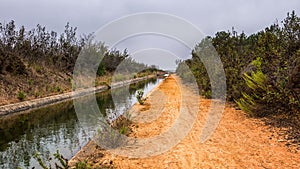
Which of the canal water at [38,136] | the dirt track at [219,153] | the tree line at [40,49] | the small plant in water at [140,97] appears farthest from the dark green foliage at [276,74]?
the tree line at [40,49]

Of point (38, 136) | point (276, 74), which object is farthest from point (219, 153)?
point (38, 136)

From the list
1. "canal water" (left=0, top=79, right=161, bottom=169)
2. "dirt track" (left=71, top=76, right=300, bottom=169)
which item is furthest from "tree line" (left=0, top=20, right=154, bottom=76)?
"dirt track" (left=71, top=76, right=300, bottom=169)

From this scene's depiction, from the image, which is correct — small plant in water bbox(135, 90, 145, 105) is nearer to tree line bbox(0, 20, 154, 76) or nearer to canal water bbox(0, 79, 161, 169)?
canal water bbox(0, 79, 161, 169)

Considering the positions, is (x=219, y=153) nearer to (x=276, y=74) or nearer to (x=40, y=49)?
(x=276, y=74)

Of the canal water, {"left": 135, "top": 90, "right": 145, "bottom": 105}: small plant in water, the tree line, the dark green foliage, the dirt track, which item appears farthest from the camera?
the tree line

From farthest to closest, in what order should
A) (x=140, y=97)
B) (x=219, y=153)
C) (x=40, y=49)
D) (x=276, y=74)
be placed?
(x=40, y=49)
(x=140, y=97)
(x=276, y=74)
(x=219, y=153)

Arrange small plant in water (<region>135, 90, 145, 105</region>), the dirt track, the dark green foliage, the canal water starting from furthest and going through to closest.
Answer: small plant in water (<region>135, 90, 145, 105</region>) < the dark green foliage < the canal water < the dirt track

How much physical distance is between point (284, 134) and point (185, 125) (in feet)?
8.01

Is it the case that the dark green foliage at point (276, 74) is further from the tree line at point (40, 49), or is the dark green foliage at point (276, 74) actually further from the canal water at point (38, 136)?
the tree line at point (40, 49)

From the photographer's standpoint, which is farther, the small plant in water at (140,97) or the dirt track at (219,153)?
the small plant in water at (140,97)

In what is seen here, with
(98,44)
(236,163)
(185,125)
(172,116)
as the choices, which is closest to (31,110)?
(172,116)

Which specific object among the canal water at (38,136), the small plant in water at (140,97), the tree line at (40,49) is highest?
the tree line at (40,49)

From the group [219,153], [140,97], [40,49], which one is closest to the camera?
[219,153]

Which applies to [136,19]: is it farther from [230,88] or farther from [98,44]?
[98,44]
